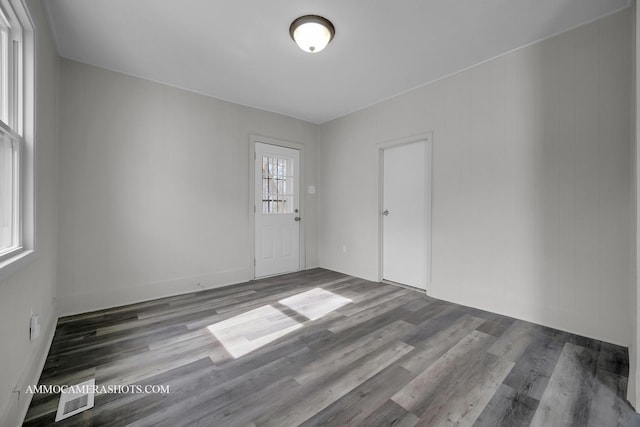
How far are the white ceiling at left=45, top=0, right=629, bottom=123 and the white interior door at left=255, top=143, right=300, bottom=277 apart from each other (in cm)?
118

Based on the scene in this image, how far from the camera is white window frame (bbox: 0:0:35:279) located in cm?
151

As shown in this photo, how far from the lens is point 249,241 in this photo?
4141mm

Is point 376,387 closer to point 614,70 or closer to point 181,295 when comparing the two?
point 181,295

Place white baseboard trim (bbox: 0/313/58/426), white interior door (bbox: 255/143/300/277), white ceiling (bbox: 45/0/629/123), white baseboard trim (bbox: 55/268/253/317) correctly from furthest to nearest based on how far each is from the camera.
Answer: white interior door (bbox: 255/143/300/277)
white baseboard trim (bbox: 55/268/253/317)
white ceiling (bbox: 45/0/629/123)
white baseboard trim (bbox: 0/313/58/426)

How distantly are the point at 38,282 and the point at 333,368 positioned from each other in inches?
84.5

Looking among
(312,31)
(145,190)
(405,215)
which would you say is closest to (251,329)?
(145,190)

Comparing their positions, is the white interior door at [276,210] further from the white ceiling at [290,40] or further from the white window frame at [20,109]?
the white window frame at [20,109]

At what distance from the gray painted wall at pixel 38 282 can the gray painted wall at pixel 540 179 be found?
11.6 ft

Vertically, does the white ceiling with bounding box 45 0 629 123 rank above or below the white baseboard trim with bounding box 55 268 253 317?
above

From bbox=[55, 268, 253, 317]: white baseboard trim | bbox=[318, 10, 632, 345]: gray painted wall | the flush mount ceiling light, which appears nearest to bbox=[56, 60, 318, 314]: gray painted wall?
bbox=[55, 268, 253, 317]: white baseboard trim

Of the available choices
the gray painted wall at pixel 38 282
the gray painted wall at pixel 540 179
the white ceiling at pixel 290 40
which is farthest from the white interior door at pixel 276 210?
the gray painted wall at pixel 38 282

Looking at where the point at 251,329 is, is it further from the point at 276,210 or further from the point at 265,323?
the point at 276,210

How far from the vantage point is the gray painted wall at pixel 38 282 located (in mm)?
1283

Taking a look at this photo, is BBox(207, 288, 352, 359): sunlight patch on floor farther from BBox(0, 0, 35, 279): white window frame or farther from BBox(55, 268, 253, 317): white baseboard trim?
BBox(0, 0, 35, 279): white window frame
